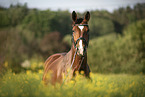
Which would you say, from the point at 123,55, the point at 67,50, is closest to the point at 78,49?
the point at 123,55

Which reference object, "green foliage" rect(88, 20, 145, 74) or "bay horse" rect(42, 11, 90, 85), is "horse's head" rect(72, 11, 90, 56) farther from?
"green foliage" rect(88, 20, 145, 74)

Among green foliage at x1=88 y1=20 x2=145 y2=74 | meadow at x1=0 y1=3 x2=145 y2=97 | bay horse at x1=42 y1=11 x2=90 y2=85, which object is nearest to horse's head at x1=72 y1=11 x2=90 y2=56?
bay horse at x1=42 y1=11 x2=90 y2=85

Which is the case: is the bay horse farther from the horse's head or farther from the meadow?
the meadow

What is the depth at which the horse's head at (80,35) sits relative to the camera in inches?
174

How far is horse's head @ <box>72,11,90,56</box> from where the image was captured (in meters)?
4.42

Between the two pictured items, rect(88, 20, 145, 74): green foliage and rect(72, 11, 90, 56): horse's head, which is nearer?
rect(72, 11, 90, 56): horse's head

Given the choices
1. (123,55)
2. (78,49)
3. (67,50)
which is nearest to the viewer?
(78,49)

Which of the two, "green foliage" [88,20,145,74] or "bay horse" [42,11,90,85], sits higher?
"bay horse" [42,11,90,85]

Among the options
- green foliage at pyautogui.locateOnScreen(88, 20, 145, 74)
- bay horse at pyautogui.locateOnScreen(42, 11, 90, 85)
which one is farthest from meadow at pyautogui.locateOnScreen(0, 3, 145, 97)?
bay horse at pyautogui.locateOnScreen(42, 11, 90, 85)

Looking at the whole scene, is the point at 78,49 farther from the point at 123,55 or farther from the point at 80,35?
the point at 123,55

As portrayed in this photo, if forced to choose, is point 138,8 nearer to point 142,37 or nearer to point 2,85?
point 142,37

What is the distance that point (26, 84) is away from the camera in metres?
5.04

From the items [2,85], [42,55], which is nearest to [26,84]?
[2,85]

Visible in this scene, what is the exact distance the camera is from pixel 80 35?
178 inches
